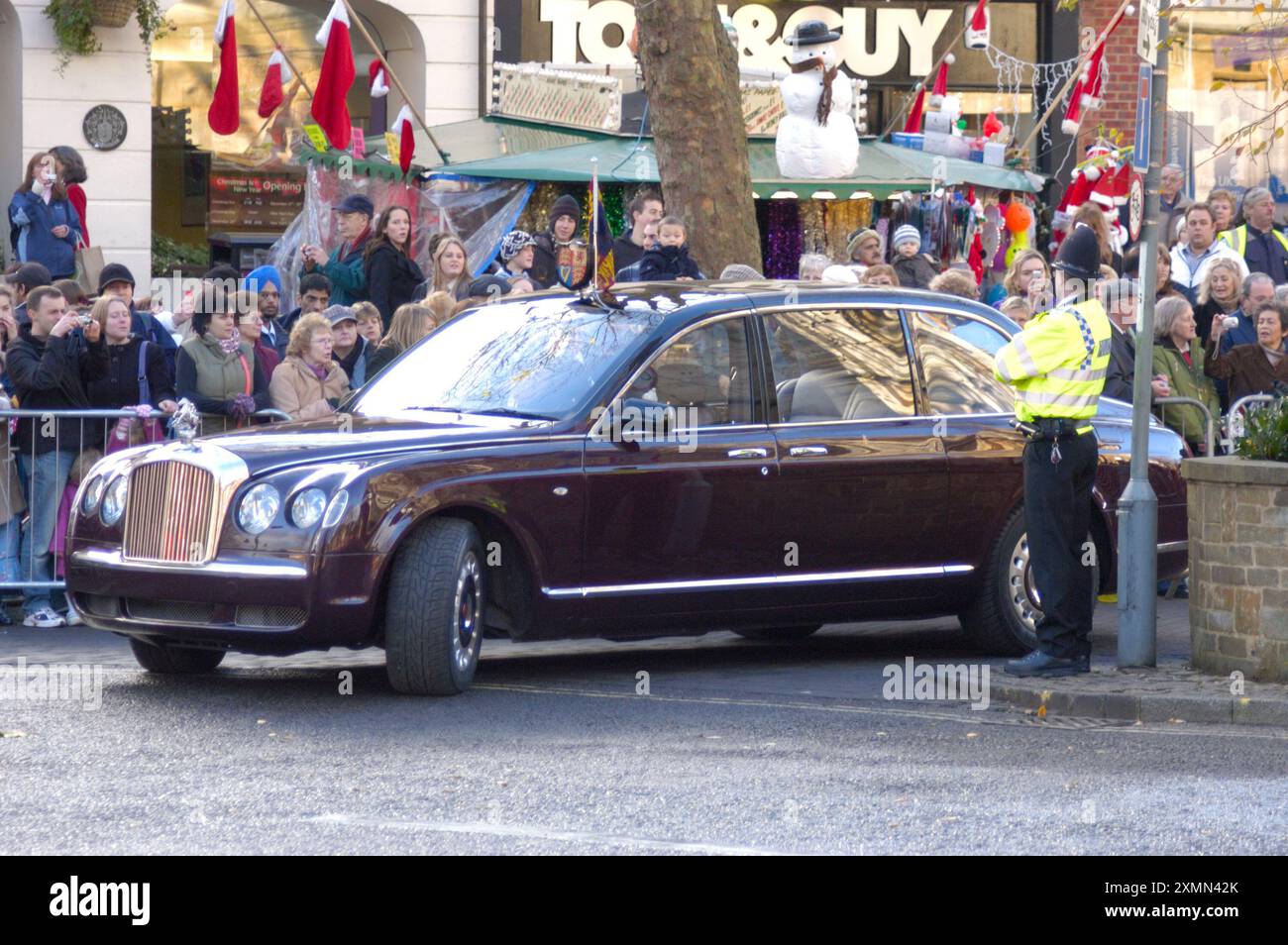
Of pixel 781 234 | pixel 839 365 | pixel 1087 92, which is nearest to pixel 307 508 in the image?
pixel 839 365

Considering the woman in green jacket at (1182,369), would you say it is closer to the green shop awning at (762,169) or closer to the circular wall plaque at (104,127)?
the green shop awning at (762,169)

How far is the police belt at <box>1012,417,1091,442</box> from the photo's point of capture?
33.2 ft

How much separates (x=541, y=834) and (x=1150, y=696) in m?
3.75

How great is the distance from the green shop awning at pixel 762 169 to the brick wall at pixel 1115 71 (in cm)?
521

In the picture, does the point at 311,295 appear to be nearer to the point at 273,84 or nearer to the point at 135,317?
the point at 135,317

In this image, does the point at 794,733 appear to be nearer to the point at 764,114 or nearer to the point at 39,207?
the point at 39,207

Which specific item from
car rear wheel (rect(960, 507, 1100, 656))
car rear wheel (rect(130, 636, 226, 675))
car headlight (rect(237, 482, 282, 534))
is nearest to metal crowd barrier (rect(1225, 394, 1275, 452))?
car rear wheel (rect(960, 507, 1100, 656))

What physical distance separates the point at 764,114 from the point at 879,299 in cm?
972

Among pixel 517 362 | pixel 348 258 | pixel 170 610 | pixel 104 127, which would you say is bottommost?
pixel 170 610

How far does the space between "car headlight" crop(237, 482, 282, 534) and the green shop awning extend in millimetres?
9954

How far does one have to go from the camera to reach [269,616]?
9.04 meters

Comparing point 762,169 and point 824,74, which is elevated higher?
point 824,74

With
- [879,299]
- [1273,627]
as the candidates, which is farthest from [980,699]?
[879,299]

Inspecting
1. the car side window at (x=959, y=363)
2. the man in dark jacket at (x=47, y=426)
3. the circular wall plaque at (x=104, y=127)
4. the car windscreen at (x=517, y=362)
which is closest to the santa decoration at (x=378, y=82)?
the circular wall plaque at (x=104, y=127)
